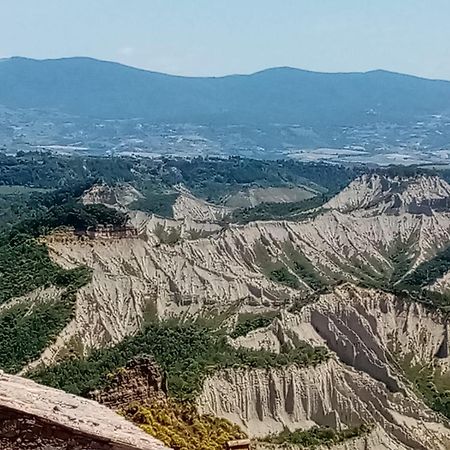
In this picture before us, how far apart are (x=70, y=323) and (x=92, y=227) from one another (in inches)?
635

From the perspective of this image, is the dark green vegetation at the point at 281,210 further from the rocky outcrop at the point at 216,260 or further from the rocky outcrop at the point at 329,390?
the rocky outcrop at the point at 329,390

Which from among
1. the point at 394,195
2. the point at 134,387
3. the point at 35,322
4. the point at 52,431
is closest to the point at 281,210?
the point at 394,195

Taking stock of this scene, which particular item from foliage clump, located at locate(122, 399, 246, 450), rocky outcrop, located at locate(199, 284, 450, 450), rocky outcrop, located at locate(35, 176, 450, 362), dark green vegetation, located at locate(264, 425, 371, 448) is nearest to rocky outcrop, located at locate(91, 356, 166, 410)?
foliage clump, located at locate(122, 399, 246, 450)

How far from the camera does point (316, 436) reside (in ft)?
121

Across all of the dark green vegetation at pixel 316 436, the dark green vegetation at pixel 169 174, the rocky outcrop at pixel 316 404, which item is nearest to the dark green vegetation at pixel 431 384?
the rocky outcrop at pixel 316 404

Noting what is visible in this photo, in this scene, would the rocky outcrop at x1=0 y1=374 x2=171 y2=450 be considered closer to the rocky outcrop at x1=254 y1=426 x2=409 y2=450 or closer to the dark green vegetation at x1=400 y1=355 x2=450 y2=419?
the rocky outcrop at x1=254 y1=426 x2=409 y2=450

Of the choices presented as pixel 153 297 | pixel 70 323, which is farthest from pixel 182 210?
pixel 70 323

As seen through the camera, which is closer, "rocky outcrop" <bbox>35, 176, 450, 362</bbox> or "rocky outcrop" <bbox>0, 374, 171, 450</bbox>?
"rocky outcrop" <bbox>0, 374, 171, 450</bbox>

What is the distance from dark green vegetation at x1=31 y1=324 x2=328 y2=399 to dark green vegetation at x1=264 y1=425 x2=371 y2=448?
3.93 metres

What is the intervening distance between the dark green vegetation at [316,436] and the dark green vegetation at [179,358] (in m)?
3.93

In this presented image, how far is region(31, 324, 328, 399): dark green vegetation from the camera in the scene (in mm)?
38719

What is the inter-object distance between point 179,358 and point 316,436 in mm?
8511

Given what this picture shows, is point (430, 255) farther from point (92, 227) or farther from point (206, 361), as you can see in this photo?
point (206, 361)

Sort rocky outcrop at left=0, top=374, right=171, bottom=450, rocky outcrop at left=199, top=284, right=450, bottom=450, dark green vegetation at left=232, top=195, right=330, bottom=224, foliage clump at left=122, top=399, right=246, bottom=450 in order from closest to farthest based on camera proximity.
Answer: rocky outcrop at left=0, top=374, right=171, bottom=450 → foliage clump at left=122, top=399, right=246, bottom=450 → rocky outcrop at left=199, top=284, right=450, bottom=450 → dark green vegetation at left=232, top=195, right=330, bottom=224
